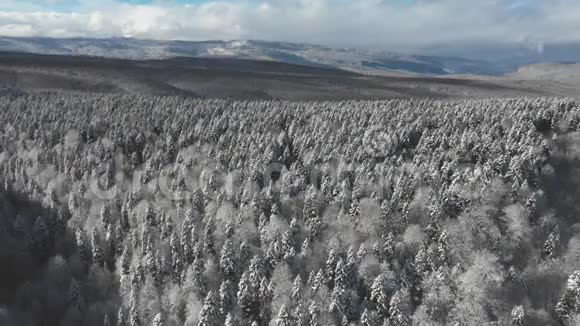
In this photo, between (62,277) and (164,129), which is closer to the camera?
(62,277)

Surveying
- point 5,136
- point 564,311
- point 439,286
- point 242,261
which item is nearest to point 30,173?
point 5,136

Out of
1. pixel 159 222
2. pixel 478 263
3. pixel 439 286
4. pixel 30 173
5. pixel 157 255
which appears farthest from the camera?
pixel 30 173

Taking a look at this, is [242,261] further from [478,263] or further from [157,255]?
[478,263]

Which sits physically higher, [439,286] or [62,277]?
[439,286]

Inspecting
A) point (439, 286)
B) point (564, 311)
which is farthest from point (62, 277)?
point (564, 311)

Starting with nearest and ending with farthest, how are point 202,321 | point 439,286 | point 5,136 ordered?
1. point 202,321
2. point 439,286
3. point 5,136

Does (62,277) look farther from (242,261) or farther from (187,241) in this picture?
(242,261)
